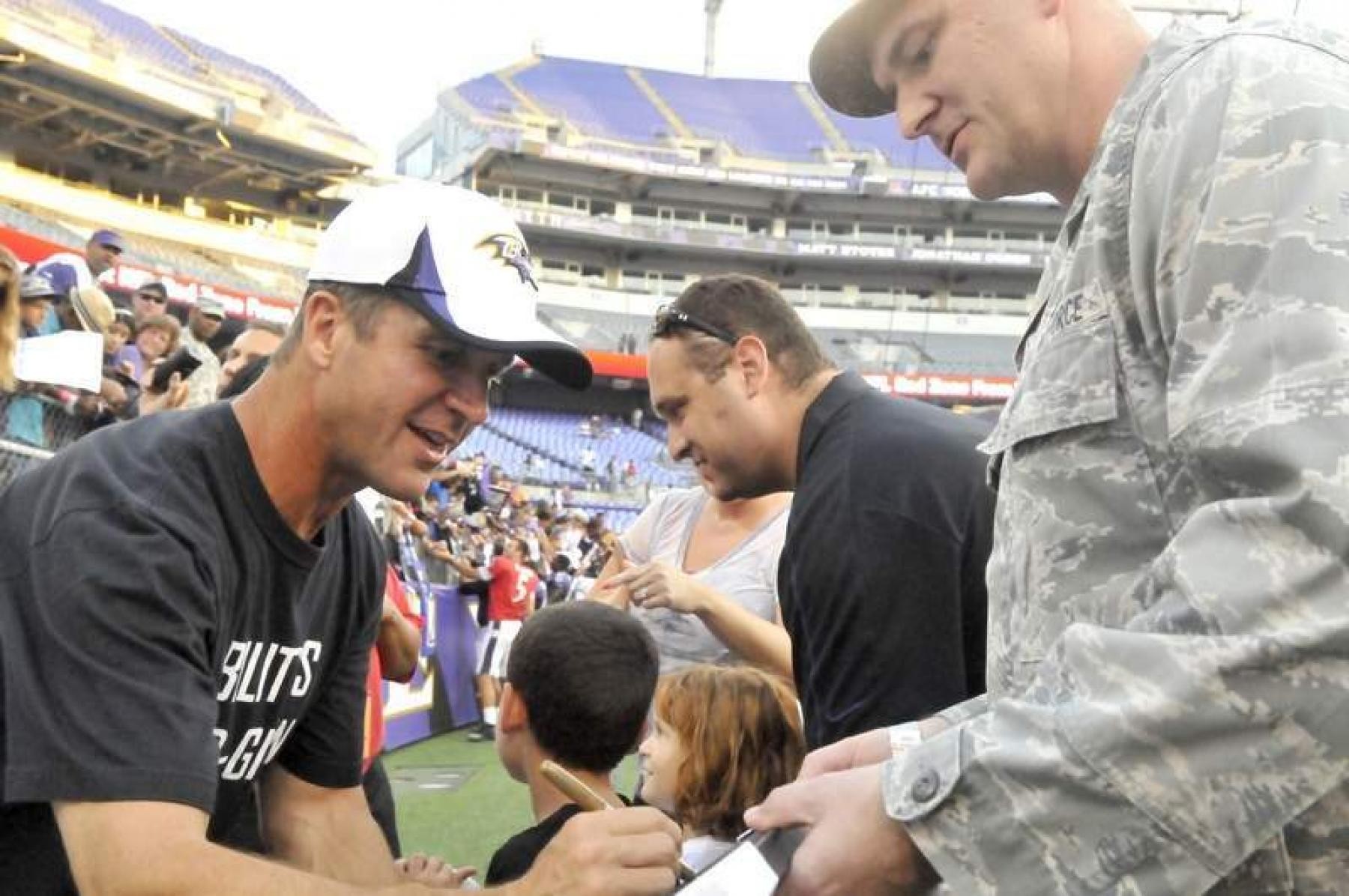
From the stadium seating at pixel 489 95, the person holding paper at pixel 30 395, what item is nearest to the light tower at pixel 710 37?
the stadium seating at pixel 489 95

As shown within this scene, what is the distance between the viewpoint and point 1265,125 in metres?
1.23

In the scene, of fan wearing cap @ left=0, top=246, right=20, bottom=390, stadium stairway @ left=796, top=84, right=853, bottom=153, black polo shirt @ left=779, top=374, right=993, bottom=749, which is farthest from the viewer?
stadium stairway @ left=796, top=84, right=853, bottom=153

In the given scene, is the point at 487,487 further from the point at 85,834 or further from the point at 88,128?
the point at 85,834

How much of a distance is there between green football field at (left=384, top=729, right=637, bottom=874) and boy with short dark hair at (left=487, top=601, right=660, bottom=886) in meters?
3.36

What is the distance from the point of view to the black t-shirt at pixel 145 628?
1.67 m

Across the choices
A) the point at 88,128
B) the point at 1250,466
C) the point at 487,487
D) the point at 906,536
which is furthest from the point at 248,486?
the point at 88,128

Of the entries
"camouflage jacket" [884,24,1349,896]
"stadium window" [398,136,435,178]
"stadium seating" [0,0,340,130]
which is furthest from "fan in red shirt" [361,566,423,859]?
"stadium window" [398,136,435,178]

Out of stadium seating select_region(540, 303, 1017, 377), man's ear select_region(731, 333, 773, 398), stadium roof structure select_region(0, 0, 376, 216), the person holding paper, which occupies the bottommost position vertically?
stadium seating select_region(540, 303, 1017, 377)

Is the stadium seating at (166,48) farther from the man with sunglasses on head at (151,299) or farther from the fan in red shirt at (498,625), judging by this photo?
the man with sunglasses on head at (151,299)

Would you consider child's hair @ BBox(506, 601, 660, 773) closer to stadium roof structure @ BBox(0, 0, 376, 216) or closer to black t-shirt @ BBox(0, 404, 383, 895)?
black t-shirt @ BBox(0, 404, 383, 895)

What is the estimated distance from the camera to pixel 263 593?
6.72 feet

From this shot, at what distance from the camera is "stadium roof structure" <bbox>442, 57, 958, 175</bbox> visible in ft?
Answer: 183

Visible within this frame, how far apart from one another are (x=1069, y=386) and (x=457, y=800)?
7429 mm

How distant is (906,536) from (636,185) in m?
50.8
